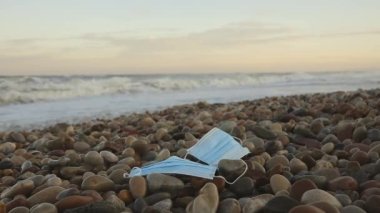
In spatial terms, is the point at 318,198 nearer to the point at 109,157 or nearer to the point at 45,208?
the point at 45,208

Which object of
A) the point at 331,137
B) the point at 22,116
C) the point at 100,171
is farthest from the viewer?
the point at 22,116

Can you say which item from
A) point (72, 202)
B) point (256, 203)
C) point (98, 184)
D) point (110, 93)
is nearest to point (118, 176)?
point (98, 184)

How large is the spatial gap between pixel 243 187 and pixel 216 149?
93 cm

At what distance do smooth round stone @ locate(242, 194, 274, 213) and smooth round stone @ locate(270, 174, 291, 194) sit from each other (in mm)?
224

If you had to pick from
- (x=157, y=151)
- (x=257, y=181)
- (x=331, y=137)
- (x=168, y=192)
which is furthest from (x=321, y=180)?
(x=157, y=151)

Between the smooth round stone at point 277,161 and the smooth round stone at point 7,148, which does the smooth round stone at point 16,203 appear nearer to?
the smooth round stone at point 277,161

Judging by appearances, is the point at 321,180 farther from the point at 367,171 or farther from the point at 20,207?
Answer: the point at 20,207

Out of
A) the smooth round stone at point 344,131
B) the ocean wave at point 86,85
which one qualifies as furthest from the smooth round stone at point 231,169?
the ocean wave at point 86,85

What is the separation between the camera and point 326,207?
2422 mm

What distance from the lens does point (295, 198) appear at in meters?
2.68

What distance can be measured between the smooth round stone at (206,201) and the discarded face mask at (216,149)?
84 centimetres

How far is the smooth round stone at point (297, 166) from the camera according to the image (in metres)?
3.39

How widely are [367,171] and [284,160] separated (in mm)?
569

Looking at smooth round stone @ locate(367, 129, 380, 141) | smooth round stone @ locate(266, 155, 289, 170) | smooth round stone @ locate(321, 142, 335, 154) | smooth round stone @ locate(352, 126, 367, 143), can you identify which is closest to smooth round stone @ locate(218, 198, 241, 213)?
smooth round stone @ locate(266, 155, 289, 170)
